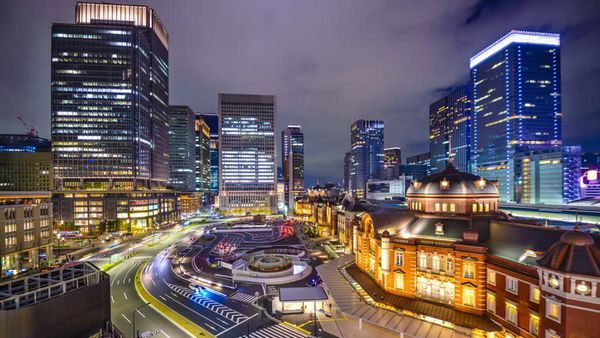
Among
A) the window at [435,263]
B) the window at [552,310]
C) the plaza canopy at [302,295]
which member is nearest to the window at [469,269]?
the window at [435,263]

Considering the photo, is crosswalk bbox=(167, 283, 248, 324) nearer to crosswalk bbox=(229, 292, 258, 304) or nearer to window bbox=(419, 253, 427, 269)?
crosswalk bbox=(229, 292, 258, 304)

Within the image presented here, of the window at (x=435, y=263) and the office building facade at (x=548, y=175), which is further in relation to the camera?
the office building facade at (x=548, y=175)

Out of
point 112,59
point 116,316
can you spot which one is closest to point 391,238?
point 116,316

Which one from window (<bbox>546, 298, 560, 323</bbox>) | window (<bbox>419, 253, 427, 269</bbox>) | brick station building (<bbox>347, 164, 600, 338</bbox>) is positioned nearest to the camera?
brick station building (<bbox>347, 164, 600, 338</bbox>)

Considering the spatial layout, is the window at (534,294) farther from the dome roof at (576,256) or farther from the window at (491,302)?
the window at (491,302)

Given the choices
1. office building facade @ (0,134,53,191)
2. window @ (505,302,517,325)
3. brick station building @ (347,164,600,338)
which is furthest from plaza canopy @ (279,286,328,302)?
office building facade @ (0,134,53,191)

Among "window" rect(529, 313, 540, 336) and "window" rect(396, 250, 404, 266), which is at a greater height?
"window" rect(396, 250, 404, 266)

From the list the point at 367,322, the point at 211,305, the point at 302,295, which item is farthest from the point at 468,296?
the point at 211,305
